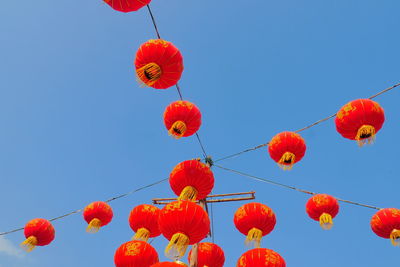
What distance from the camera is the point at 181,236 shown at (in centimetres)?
392

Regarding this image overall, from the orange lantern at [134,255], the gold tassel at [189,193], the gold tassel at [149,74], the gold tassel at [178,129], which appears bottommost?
the orange lantern at [134,255]

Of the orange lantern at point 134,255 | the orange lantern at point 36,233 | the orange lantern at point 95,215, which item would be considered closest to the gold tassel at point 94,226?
the orange lantern at point 95,215

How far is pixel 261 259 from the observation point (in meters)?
4.07

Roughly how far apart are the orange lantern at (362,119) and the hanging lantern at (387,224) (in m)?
1.90

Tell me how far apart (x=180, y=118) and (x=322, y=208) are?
361cm

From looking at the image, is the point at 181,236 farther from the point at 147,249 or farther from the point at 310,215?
the point at 310,215

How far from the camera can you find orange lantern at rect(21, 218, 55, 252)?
650 centimetres

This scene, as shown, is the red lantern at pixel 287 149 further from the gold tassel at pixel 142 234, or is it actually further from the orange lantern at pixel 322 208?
the gold tassel at pixel 142 234

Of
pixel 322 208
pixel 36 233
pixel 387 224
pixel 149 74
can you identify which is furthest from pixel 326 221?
pixel 36 233

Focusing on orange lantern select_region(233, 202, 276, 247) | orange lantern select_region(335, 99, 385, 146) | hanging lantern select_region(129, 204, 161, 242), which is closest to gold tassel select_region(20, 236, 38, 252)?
hanging lantern select_region(129, 204, 161, 242)

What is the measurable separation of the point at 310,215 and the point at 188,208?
348 cm

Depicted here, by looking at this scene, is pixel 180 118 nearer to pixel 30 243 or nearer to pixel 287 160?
pixel 287 160

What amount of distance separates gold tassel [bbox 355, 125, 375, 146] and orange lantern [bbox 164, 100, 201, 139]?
8.79ft

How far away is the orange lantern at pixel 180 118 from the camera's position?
5.09 metres
